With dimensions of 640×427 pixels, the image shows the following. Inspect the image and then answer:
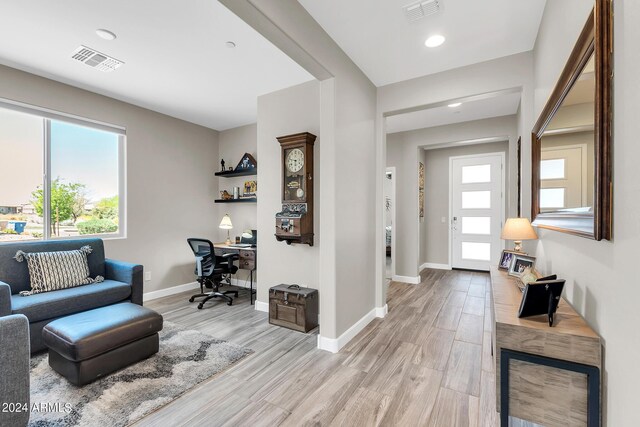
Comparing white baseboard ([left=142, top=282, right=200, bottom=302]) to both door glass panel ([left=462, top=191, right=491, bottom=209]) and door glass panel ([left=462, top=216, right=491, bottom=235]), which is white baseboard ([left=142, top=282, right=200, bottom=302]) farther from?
door glass panel ([left=462, top=191, right=491, bottom=209])

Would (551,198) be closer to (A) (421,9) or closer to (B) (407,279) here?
(A) (421,9)

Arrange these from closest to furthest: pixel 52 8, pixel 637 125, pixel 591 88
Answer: pixel 637 125 < pixel 591 88 < pixel 52 8

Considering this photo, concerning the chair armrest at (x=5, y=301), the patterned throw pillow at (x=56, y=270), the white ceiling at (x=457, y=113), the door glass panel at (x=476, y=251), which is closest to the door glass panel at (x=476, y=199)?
the door glass panel at (x=476, y=251)

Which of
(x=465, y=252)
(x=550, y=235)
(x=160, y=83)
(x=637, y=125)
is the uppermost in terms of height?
(x=160, y=83)

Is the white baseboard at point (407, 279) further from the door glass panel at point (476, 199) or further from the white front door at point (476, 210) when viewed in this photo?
the door glass panel at point (476, 199)

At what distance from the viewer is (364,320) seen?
3.11 meters

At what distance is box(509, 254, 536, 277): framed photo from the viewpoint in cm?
228

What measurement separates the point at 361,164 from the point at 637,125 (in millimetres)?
2248

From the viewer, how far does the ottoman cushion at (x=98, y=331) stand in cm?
198

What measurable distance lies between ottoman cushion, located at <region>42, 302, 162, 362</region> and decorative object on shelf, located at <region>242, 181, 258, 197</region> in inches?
100

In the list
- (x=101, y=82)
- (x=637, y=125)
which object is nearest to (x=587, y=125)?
(x=637, y=125)

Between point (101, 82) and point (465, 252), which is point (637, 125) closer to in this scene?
point (101, 82)

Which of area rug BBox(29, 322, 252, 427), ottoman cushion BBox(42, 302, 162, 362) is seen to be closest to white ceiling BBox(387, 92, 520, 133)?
area rug BBox(29, 322, 252, 427)

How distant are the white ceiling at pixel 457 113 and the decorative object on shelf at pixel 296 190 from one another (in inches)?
73.2
